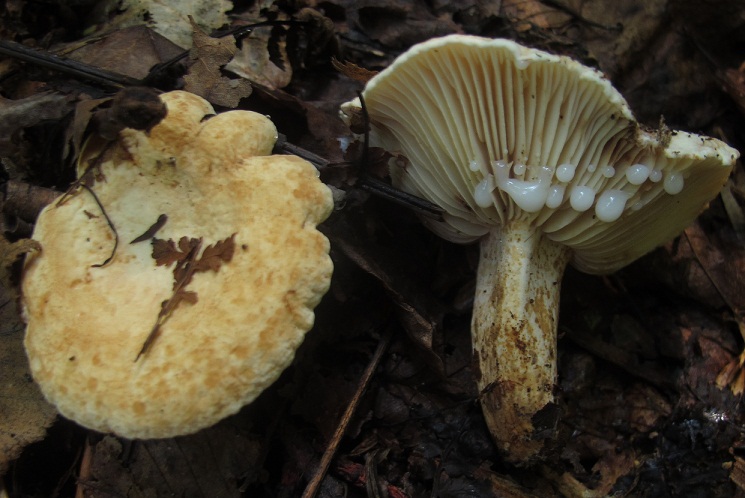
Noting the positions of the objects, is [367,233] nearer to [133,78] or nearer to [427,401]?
[427,401]

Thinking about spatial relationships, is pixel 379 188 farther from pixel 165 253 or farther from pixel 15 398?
pixel 15 398

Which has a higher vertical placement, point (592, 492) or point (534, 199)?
point (534, 199)

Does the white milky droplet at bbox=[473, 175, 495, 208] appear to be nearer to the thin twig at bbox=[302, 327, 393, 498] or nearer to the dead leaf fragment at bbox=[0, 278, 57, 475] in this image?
the thin twig at bbox=[302, 327, 393, 498]

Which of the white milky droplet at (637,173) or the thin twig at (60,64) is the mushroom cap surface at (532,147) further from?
the thin twig at (60,64)

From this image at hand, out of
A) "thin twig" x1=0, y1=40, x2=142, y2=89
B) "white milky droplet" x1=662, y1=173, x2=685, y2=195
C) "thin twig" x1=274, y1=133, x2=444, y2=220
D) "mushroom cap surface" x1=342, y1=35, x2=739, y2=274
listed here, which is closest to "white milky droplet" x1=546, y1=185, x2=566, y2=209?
"mushroom cap surface" x1=342, y1=35, x2=739, y2=274

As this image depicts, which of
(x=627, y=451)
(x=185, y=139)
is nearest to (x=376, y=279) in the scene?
(x=185, y=139)

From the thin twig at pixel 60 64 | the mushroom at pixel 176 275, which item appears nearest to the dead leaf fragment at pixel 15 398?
the mushroom at pixel 176 275

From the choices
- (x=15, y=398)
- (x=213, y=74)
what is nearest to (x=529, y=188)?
(x=213, y=74)
